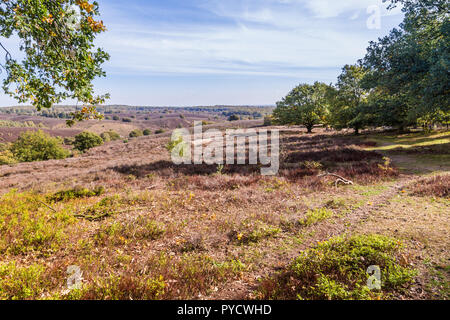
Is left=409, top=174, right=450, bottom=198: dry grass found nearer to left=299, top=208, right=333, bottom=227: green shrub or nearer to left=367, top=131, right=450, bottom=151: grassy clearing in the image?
left=299, top=208, right=333, bottom=227: green shrub

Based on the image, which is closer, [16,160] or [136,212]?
[136,212]

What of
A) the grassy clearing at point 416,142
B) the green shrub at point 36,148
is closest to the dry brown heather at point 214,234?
the grassy clearing at point 416,142

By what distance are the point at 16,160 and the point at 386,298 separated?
64.8 meters

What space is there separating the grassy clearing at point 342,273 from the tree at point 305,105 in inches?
1386

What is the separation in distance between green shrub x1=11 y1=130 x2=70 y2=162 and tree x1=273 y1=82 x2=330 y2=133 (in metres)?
51.6

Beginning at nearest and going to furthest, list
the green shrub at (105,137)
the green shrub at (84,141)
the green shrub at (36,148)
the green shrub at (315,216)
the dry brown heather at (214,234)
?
the dry brown heather at (214,234) → the green shrub at (315,216) → the green shrub at (36,148) → the green shrub at (84,141) → the green shrub at (105,137)

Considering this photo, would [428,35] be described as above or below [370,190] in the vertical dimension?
above

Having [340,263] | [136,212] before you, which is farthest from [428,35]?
[136,212]

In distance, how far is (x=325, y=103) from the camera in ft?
122

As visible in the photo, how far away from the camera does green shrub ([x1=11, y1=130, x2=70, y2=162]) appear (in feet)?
147

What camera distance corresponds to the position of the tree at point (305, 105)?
120 ft

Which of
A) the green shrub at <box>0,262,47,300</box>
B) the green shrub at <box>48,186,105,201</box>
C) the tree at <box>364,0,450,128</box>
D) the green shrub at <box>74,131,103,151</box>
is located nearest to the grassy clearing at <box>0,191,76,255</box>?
the green shrub at <box>0,262,47,300</box>

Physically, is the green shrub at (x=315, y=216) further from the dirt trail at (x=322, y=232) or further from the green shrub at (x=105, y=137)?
the green shrub at (x=105, y=137)
